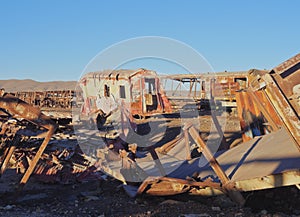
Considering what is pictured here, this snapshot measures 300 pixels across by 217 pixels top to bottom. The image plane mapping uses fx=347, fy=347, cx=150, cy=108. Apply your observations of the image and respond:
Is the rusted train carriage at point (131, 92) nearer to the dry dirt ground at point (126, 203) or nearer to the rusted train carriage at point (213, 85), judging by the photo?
the rusted train carriage at point (213, 85)

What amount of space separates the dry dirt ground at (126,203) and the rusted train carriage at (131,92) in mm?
10087

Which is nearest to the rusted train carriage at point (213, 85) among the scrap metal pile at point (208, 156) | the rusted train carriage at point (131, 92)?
the rusted train carriage at point (131, 92)

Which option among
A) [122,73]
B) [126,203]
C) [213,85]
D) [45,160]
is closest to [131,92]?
[122,73]

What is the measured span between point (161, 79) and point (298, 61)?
15.3 metres

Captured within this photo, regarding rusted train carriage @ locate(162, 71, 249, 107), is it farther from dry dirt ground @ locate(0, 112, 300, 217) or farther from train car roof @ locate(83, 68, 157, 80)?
dry dirt ground @ locate(0, 112, 300, 217)

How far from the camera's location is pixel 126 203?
17.5 ft

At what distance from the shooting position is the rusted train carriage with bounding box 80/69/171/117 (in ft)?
54.9

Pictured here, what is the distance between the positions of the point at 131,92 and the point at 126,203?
11.7 m

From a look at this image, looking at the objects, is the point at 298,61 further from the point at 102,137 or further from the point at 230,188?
the point at 102,137

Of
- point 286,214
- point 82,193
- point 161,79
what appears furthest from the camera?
point 161,79

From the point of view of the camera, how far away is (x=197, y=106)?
21500 millimetres

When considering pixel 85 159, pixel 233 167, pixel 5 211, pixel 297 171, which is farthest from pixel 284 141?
pixel 85 159

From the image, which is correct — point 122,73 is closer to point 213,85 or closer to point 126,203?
point 213,85

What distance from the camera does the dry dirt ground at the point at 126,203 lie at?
15.2ft
